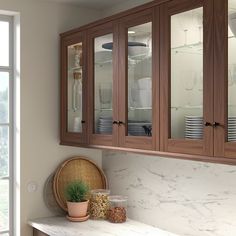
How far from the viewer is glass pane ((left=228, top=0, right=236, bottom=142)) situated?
6.36 feet

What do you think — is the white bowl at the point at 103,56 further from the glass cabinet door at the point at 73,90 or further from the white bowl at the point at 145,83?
the white bowl at the point at 145,83

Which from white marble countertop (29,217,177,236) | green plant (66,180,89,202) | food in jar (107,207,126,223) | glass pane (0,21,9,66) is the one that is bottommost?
white marble countertop (29,217,177,236)

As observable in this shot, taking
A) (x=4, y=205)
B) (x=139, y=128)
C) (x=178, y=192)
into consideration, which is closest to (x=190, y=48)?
(x=139, y=128)

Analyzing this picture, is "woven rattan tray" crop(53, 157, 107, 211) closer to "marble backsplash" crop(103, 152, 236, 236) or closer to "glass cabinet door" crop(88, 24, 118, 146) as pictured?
"marble backsplash" crop(103, 152, 236, 236)

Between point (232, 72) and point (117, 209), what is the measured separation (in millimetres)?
1502

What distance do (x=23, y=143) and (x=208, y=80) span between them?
1668mm

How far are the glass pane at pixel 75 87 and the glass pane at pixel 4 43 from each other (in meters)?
0.47

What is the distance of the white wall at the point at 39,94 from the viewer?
322 centimetres

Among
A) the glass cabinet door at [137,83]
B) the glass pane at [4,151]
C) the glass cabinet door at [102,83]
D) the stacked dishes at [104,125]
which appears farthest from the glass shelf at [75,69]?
the glass pane at [4,151]

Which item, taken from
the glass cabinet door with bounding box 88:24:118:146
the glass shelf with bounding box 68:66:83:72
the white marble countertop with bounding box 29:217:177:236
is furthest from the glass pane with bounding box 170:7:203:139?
the glass shelf with bounding box 68:66:83:72

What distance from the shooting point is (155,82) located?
2369mm

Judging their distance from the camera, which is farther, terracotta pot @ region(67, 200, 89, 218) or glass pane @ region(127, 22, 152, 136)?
terracotta pot @ region(67, 200, 89, 218)

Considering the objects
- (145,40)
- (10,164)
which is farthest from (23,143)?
(145,40)

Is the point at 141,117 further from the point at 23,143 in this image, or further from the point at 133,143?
the point at 23,143
